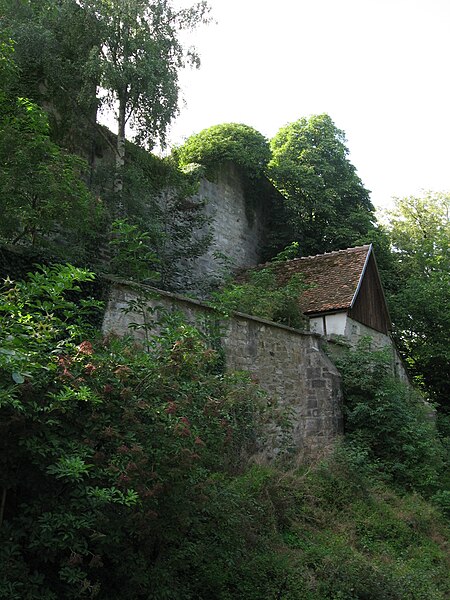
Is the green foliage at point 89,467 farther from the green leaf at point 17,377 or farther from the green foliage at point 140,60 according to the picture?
the green foliage at point 140,60

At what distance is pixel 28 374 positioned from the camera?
3.92m

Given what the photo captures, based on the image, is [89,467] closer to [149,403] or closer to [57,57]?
[149,403]

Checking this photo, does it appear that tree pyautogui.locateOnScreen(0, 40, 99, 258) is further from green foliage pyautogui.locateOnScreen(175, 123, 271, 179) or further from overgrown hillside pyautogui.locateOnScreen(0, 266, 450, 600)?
green foliage pyautogui.locateOnScreen(175, 123, 271, 179)

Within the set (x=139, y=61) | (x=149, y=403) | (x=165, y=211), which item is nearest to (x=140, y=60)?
(x=139, y=61)

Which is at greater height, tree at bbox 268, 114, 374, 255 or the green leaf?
tree at bbox 268, 114, 374, 255

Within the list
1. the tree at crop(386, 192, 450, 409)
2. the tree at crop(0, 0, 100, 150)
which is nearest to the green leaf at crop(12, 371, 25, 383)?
the tree at crop(0, 0, 100, 150)

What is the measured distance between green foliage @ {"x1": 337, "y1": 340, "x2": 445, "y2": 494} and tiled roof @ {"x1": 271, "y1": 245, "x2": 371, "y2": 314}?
2247mm

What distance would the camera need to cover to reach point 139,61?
14195mm

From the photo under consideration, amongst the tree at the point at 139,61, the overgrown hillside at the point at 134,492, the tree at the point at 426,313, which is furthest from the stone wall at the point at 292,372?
the tree at the point at 426,313

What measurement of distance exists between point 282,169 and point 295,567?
17.5 m

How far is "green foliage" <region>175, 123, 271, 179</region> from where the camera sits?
20.4 metres

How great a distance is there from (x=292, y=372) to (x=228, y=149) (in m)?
10.8

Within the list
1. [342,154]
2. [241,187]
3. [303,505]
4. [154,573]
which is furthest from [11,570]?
[342,154]

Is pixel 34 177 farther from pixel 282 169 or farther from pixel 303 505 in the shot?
pixel 282 169
